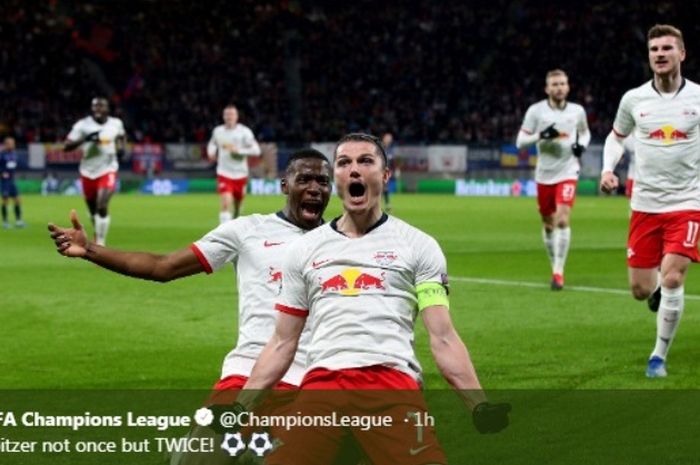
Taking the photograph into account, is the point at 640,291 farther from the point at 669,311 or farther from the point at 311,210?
the point at 311,210

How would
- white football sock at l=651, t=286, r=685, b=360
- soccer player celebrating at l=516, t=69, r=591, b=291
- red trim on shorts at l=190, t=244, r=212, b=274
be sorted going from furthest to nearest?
soccer player celebrating at l=516, t=69, r=591, b=291 < white football sock at l=651, t=286, r=685, b=360 < red trim on shorts at l=190, t=244, r=212, b=274

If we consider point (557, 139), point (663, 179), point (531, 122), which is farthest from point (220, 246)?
point (531, 122)

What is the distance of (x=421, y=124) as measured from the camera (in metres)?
59.3

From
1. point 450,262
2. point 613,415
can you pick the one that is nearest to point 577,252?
point 450,262

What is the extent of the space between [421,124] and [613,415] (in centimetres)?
5059

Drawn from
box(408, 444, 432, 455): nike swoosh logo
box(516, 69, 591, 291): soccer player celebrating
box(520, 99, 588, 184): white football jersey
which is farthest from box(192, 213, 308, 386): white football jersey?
box(520, 99, 588, 184): white football jersey

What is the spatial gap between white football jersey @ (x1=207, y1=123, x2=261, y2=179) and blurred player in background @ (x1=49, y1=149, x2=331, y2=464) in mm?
20494

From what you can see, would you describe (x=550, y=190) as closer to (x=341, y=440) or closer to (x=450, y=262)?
(x=450, y=262)

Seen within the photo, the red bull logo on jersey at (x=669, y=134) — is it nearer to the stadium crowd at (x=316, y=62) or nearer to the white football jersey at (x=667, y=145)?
the white football jersey at (x=667, y=145)

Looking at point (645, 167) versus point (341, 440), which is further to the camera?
point (645, 167)

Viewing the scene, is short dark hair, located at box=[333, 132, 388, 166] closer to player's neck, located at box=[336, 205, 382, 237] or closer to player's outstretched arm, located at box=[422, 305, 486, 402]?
player's neck, located at box=[336, 205, 382, 237]

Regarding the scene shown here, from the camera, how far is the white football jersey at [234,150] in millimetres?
27906

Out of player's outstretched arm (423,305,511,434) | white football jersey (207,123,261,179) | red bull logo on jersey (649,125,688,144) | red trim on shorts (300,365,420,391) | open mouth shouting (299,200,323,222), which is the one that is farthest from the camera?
white football jersey (207,123,261,179)

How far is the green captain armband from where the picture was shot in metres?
5.76
